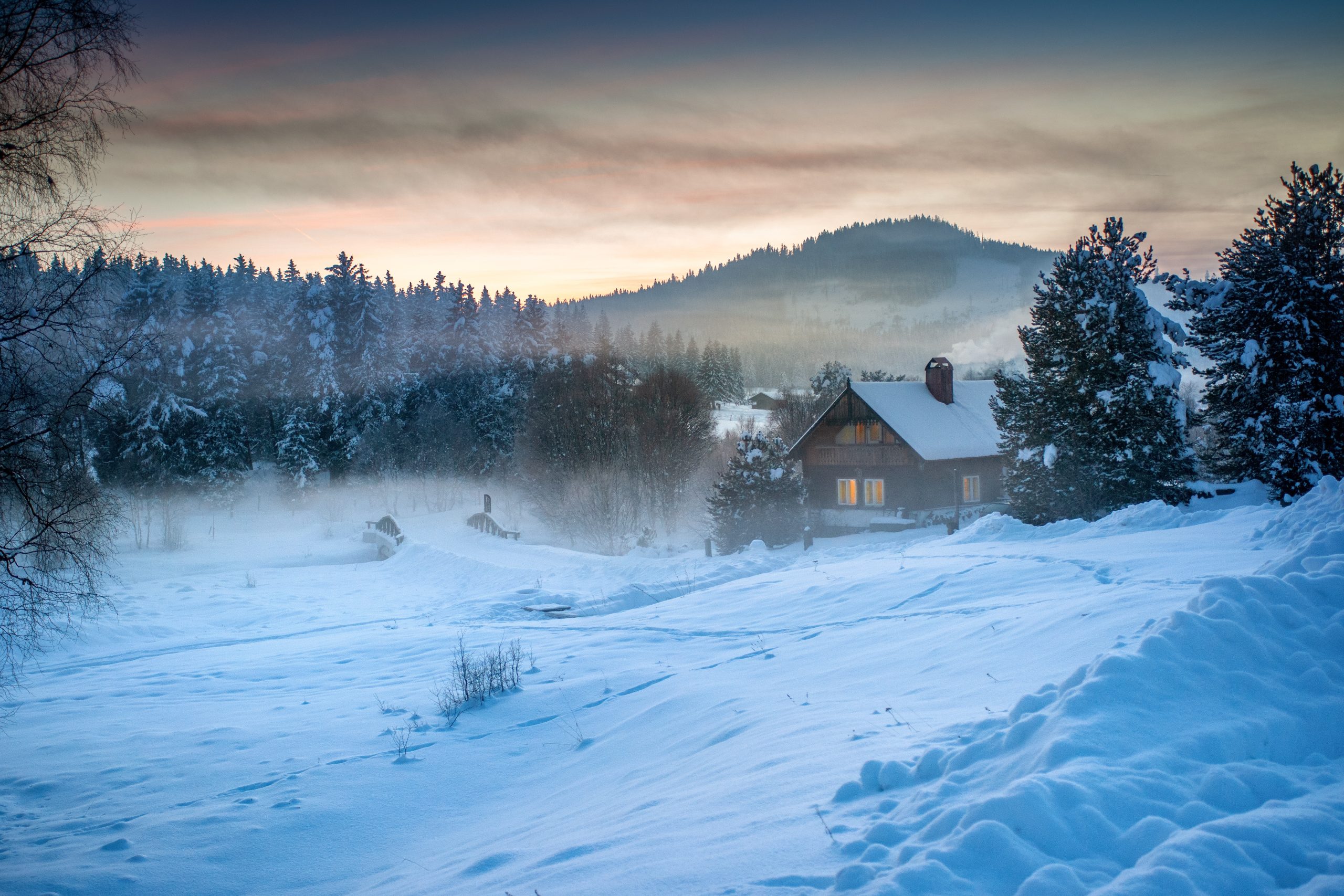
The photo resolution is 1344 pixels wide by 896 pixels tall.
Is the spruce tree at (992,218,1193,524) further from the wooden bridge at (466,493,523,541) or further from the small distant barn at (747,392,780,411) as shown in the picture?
the small distant barn at (747,392,780,411)

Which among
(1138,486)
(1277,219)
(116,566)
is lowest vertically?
(116,566)

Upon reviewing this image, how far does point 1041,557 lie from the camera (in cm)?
1139

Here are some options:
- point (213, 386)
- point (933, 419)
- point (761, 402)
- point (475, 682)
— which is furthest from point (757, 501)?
point (761, 402)

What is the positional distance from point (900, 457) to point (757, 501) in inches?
364

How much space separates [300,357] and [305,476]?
10.5 meters

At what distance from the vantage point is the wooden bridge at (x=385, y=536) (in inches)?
1294

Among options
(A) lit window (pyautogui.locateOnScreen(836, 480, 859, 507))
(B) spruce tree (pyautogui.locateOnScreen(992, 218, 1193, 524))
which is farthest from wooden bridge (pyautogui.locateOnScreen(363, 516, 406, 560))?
(B) spruce tree (pyautogui.locateOnScreen(992, 218, 1193, 524))

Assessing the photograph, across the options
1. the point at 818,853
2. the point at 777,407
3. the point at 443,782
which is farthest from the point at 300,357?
the point at 818,853

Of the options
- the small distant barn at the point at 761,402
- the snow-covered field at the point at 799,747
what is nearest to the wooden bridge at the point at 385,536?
the snow-covered field at the point at 799,747

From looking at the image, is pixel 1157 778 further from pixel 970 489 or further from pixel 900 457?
pixel 970 489

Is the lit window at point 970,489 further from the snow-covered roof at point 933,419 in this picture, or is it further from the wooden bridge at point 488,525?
the wooden bridge at point 488,525

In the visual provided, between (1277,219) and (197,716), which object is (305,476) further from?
(1277,219)

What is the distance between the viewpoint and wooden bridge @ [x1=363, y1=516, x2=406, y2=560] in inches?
1294

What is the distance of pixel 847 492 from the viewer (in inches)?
1489
